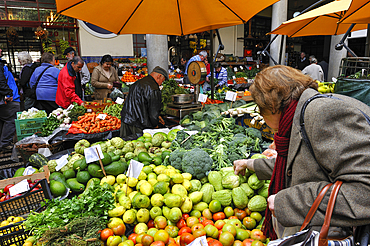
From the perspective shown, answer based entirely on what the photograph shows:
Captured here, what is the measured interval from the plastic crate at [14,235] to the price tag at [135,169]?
92 centimetres

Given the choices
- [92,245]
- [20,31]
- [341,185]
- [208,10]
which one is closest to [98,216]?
[92,245]

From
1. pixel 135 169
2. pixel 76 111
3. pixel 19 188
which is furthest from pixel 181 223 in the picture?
pixel 76 111

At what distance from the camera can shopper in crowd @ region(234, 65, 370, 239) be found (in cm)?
105

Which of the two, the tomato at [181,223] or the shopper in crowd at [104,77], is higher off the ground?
the shopper in crowd at [104,77]

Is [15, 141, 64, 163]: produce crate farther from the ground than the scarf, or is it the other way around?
the scarf

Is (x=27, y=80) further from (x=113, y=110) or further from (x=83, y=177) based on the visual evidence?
(x=83, y=177)

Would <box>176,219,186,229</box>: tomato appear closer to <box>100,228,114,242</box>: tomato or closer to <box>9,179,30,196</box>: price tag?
<box>100,228,114,242</box>: tomato

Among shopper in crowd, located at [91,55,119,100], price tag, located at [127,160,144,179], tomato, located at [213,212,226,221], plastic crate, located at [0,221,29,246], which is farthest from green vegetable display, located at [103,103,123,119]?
tomato, located at [213,212,226,221]

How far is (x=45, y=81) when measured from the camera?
18.3 feet

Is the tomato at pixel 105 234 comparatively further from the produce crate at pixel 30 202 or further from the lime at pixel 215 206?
the lime at pixel 215 206

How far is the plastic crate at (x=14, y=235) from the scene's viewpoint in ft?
5.99

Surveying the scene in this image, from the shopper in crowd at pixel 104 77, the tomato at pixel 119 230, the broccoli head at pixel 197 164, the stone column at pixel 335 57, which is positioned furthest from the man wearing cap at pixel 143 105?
the stone column at pixel 335 57

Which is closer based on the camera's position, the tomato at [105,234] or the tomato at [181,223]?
the tomato at [105,234]

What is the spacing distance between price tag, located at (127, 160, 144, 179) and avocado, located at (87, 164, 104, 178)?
31 centimetres
